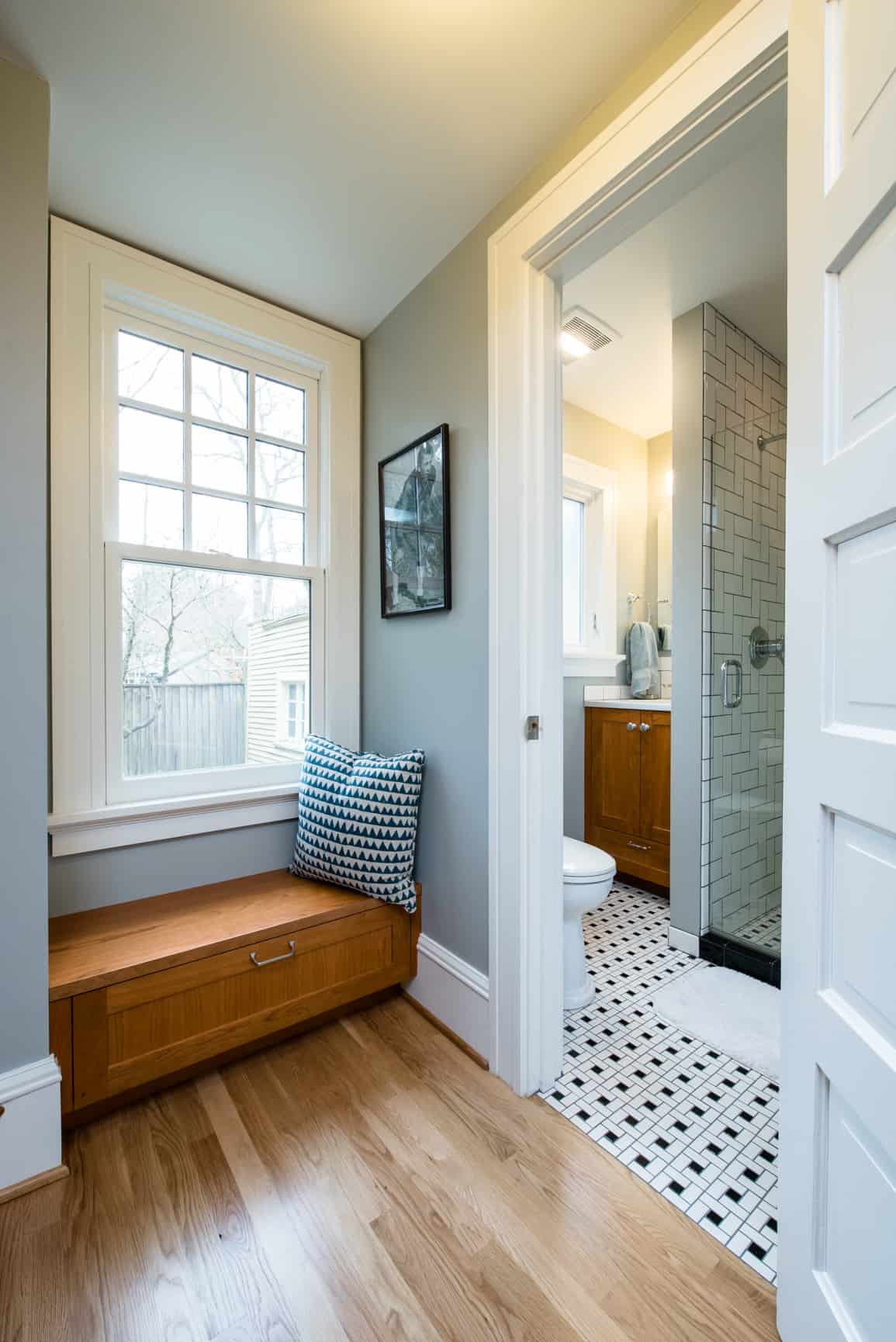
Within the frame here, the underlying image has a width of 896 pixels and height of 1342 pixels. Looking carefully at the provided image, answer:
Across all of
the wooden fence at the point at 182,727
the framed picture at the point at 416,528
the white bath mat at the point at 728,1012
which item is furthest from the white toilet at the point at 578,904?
the wooden fence at the point at 182,727

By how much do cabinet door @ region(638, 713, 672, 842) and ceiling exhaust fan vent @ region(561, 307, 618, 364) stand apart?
1609 millimetres

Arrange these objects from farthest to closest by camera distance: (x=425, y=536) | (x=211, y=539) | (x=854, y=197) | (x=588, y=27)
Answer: (x=211, y=539) → (x=425, y=536) → (x=588, y=27) → (x=854, y=197)

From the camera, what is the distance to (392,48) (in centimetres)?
120

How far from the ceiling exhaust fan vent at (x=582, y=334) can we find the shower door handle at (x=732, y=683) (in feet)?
4.59

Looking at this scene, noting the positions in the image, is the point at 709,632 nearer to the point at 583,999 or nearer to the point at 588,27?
the point at 583,999

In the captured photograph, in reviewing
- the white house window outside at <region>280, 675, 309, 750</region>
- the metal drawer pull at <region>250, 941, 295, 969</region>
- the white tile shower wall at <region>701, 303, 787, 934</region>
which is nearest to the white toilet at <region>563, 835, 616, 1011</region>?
the white tile shower wall at <region>701, 303, 787, 934</region>

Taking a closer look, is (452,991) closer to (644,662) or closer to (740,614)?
(740,614)

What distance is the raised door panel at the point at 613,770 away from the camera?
2818 mm

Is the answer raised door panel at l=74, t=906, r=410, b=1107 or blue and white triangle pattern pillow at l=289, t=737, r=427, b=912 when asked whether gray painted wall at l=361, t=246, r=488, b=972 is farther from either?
raised door panel at l=74, t=906, r=410, b=1107

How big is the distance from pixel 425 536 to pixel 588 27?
1.15m

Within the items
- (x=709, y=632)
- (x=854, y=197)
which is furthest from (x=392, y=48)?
(x=709, y=632)

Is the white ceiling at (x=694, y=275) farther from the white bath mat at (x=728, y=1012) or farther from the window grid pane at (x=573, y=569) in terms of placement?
the white bath mat at (x=728, y=1012)

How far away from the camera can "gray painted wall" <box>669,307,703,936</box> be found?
7.39 feet

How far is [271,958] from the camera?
5.30 feet
